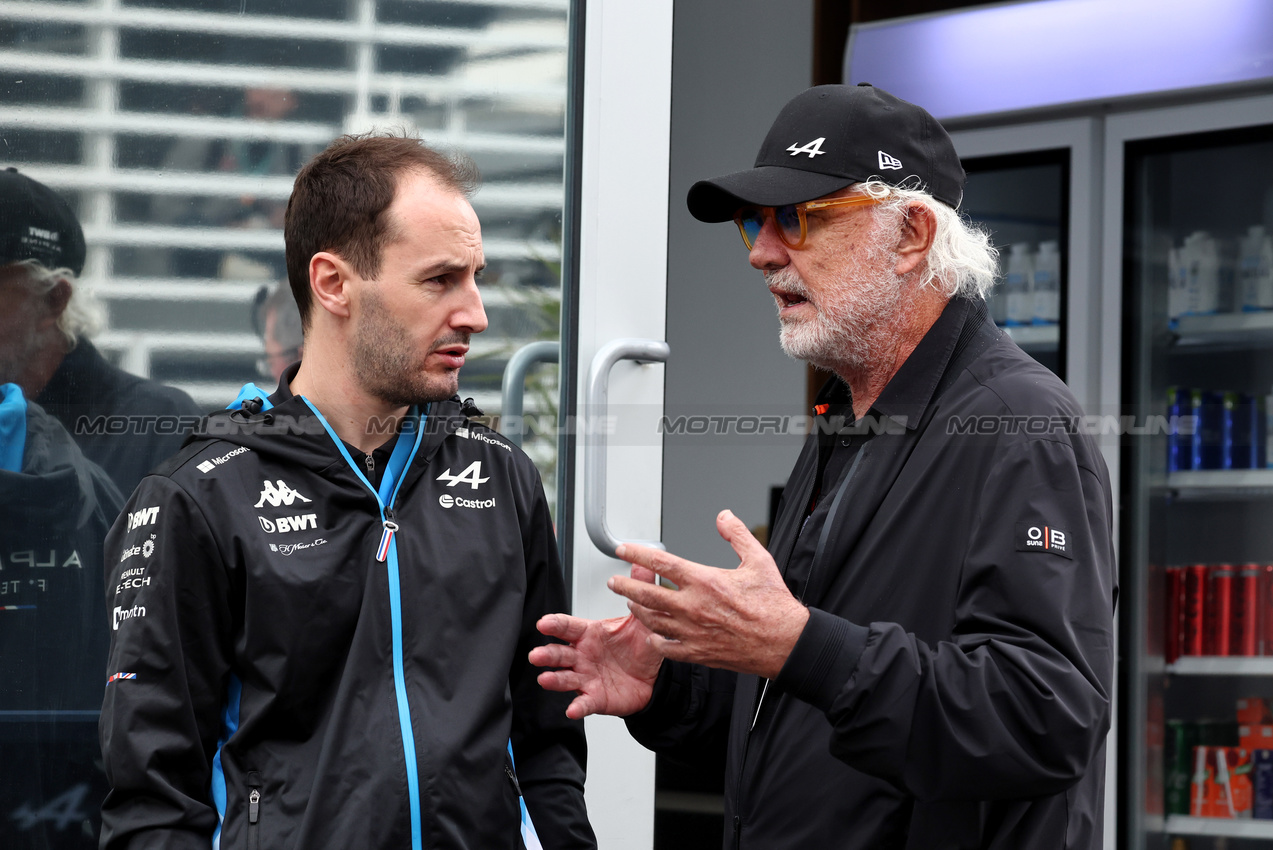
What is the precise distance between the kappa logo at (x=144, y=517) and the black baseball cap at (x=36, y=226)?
21.3 inches

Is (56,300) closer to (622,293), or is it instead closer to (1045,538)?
(622,293)

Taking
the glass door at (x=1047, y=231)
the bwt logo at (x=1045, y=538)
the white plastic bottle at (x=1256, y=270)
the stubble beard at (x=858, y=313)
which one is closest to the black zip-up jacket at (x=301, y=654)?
the stubble beard at (x=858, y=313)

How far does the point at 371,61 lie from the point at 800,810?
1359 millimetres

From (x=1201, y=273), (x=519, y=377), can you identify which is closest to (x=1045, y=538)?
(x=519, y=377)

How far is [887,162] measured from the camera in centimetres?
164

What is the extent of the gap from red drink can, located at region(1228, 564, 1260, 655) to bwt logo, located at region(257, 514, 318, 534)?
10.4ft

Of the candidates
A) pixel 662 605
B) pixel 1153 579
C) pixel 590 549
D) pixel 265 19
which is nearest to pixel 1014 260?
pixel 1153 579

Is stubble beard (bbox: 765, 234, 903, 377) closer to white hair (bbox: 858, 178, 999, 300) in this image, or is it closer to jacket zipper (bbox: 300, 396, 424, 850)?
white hair (bbox: 858, 178, 999, 300)

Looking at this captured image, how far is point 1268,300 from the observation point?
3717 millimetres

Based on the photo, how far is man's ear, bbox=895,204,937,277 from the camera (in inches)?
64.9

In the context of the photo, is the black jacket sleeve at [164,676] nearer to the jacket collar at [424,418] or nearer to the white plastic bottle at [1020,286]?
the jacket collar at [424,418]

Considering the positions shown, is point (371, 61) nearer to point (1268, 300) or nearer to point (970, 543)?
point (970, 543)

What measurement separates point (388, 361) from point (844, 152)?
0.66m

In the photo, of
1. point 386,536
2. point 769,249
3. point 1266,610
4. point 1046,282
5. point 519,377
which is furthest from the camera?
point 1046,282
